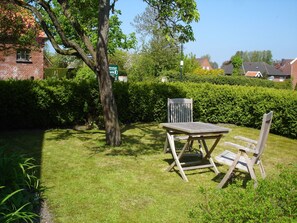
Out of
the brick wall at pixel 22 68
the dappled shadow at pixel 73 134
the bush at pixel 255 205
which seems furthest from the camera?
the brick wall at pixel 22 68

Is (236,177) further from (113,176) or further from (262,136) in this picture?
(113,176)

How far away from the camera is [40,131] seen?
398 inches

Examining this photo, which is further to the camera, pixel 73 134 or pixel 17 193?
pixel 73 134

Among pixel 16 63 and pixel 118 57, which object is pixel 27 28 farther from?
pixel 118 57

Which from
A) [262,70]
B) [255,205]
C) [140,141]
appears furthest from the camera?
[262,70]

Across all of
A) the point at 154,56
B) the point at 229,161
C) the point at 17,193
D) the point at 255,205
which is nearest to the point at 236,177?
the point at 229,161

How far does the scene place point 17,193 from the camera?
437 centimetres

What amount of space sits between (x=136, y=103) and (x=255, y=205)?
31.9 feet

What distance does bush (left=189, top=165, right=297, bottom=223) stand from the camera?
2410 mm

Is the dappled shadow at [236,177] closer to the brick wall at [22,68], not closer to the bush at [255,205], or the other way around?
the bush at [255,205]

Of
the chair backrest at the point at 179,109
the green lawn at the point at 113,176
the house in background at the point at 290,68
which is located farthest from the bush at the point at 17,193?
the house in background at the point at 290,68

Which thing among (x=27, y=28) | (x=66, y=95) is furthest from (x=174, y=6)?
(x=27, y=28)

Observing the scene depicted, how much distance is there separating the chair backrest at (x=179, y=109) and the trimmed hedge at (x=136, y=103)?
343cm

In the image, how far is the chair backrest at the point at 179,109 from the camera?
850cm
